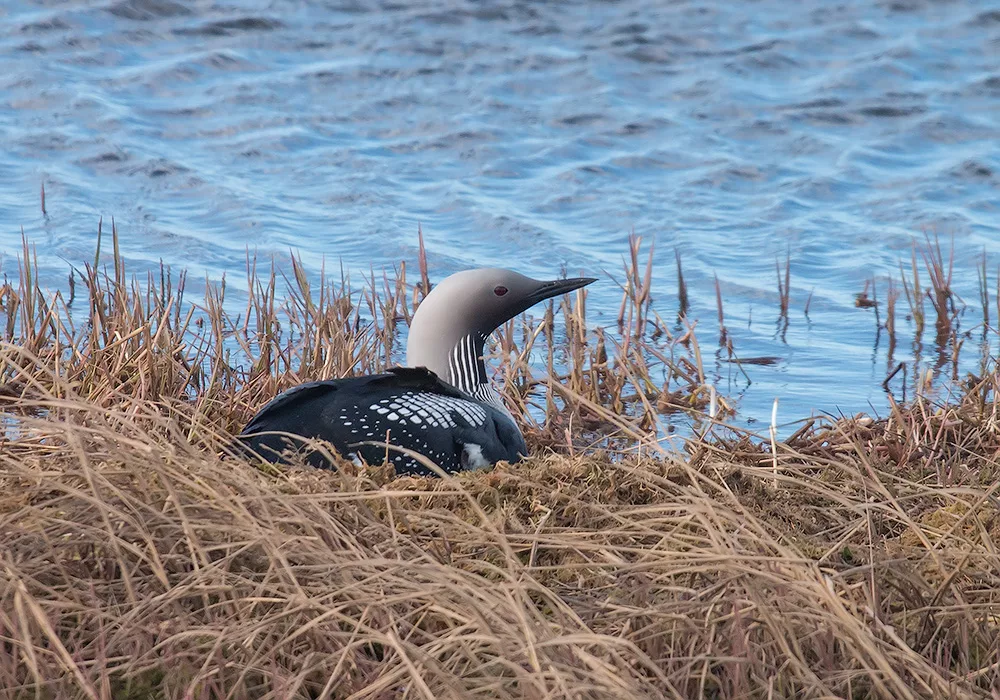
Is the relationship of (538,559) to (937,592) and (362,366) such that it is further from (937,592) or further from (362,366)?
(362,366)

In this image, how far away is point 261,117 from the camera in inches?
427

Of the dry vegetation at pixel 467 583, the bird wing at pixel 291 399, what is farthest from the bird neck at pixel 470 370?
the dry vegetation at pixel 467 583

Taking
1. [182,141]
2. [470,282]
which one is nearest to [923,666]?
[470,282]

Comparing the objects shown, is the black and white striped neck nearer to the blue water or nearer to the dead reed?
the dead reed

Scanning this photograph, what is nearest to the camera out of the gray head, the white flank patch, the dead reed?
the dead reed

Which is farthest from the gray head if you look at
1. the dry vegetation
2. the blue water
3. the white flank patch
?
the blue water

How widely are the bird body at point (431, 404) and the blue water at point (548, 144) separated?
162 cm

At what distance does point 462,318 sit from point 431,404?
53 cm

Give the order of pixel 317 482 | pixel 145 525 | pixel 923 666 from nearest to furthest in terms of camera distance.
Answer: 1. pixel 923 666
2. pixel 145 525
3. pixel 317 482

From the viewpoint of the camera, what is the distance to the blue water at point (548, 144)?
8000 millimetres

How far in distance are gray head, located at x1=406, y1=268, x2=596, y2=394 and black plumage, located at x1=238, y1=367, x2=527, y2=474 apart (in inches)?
13.8

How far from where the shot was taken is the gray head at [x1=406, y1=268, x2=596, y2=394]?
14.6 ft

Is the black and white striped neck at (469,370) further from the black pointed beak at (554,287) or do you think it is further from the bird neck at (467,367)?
the black pointed beak at (554,287)

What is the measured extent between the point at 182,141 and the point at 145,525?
26.2 ft
